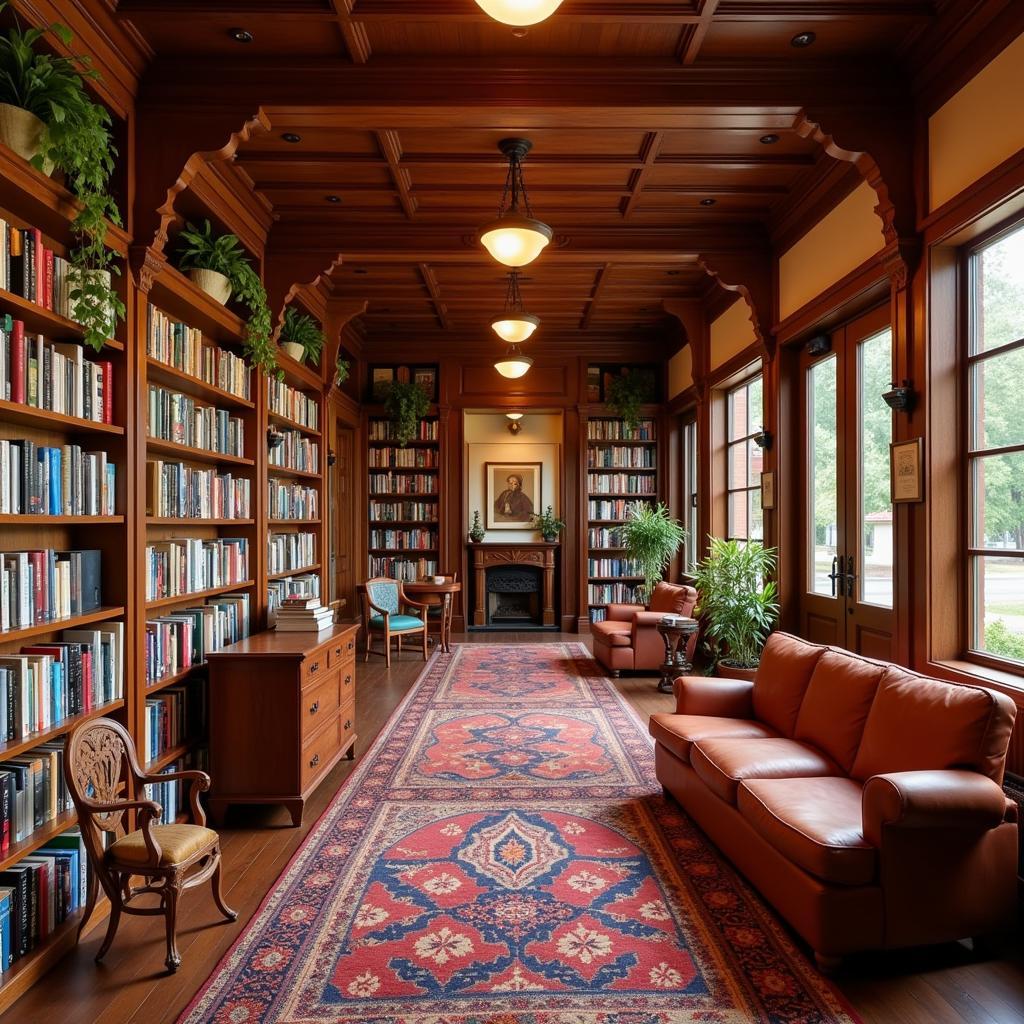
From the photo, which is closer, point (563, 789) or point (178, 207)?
point (563, 789)

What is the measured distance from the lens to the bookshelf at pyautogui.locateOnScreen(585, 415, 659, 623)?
31.6 feet

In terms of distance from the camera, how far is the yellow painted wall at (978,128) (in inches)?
119

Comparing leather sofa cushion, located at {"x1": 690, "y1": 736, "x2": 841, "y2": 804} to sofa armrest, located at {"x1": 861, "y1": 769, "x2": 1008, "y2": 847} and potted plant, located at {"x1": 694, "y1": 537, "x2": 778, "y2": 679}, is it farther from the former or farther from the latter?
potted plant, located at {"x1": 694, "y1": 537, "x2": 778, "y2": 679}

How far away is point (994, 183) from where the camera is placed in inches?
123

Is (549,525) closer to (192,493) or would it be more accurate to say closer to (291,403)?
(291,403)

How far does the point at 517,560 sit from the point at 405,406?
2426 millimetres

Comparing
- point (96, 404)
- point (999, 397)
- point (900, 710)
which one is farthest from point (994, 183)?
point (96, 404)

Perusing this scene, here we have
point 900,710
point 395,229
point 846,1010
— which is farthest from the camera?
point 395,229

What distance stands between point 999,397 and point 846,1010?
8.56 feet

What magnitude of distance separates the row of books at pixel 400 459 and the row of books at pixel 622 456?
80.8 inches

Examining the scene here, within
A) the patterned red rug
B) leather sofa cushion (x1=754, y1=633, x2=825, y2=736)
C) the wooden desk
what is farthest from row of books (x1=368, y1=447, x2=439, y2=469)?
leather sofa cushion (x1=754, y1=633, x2=825, y2=736)

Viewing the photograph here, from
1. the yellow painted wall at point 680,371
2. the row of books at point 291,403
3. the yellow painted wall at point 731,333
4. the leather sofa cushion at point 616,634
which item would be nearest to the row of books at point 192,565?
the row of books at point 291,403

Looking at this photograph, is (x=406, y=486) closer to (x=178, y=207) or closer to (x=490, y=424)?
(x=490, y=424)

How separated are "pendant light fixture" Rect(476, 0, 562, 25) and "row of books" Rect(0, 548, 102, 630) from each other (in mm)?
2309
